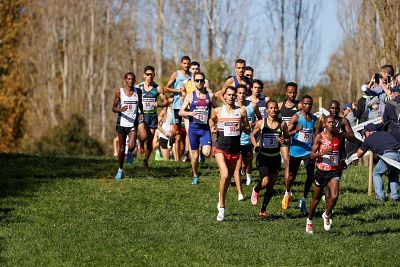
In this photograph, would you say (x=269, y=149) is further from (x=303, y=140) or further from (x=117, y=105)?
(x=117, y=105)

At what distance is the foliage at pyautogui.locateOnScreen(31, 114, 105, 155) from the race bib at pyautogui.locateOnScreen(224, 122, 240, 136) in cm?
2906

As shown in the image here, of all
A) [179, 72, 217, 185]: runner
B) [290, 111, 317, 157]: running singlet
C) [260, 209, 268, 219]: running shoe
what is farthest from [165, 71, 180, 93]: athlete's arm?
[260, 209, 268, 219]: running shoe

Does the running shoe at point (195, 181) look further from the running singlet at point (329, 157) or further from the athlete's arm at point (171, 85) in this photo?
the running singlet at point (329, 157)

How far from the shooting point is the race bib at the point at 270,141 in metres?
17.2

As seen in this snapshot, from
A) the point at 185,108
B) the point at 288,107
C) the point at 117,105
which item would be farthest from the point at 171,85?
the point at 288,107

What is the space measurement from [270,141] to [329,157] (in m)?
1.95

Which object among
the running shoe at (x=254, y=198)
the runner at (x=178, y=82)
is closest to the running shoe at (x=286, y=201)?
the running shoe at (x=254, y=198)

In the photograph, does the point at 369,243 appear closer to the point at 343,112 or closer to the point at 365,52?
the point at 343,112

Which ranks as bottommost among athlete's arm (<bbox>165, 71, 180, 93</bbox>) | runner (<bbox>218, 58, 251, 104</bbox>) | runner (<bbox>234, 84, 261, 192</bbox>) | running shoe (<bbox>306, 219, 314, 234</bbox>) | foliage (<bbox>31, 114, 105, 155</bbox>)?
foliage (<bbox>31, 114, 105, 155</bbox>)

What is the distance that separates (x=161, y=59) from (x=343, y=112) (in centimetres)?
3011

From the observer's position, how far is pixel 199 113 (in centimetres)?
1920

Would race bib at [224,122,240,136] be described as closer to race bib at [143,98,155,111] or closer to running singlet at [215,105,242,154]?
running singlet at [215,105,242,154]

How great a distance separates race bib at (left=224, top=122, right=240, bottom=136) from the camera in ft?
54.7

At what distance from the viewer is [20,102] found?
53.9 metres
